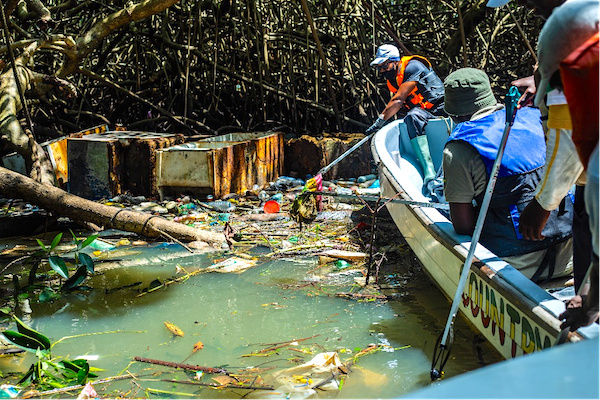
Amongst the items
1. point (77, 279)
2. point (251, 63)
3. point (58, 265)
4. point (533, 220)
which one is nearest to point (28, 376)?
point (58, 265)

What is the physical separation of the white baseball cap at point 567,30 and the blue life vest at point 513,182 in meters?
1.53

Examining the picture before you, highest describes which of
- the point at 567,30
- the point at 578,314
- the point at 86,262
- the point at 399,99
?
the point at 567,30

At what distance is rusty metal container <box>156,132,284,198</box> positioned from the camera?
7191 mm

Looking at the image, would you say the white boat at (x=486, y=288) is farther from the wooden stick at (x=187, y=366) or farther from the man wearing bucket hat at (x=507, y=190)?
the wooden stick at (x=187, y=366)

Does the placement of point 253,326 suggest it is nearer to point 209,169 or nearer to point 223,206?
point 223,206

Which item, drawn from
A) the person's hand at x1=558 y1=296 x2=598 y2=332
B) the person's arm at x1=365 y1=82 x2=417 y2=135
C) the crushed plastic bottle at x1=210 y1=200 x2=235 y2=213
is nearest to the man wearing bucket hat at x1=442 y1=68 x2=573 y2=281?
the person's hand at x1=558 y1=296 x2=598 y2=332

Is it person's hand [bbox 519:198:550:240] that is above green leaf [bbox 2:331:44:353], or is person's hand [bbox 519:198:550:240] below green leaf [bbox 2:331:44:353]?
above

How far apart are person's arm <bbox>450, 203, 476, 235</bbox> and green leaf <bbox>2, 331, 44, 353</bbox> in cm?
226

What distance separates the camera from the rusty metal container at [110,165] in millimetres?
7469

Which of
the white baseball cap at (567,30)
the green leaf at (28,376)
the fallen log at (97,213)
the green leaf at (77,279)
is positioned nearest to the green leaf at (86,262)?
the green leaf at (77,279)

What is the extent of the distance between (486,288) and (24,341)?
2.36 m

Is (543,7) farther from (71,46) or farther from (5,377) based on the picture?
(71,46)

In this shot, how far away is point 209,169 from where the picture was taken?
7.19 m

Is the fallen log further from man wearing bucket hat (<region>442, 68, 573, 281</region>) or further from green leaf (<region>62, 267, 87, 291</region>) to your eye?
man wearing bucket hat (<region>442, 68, 573, 281</region>)
